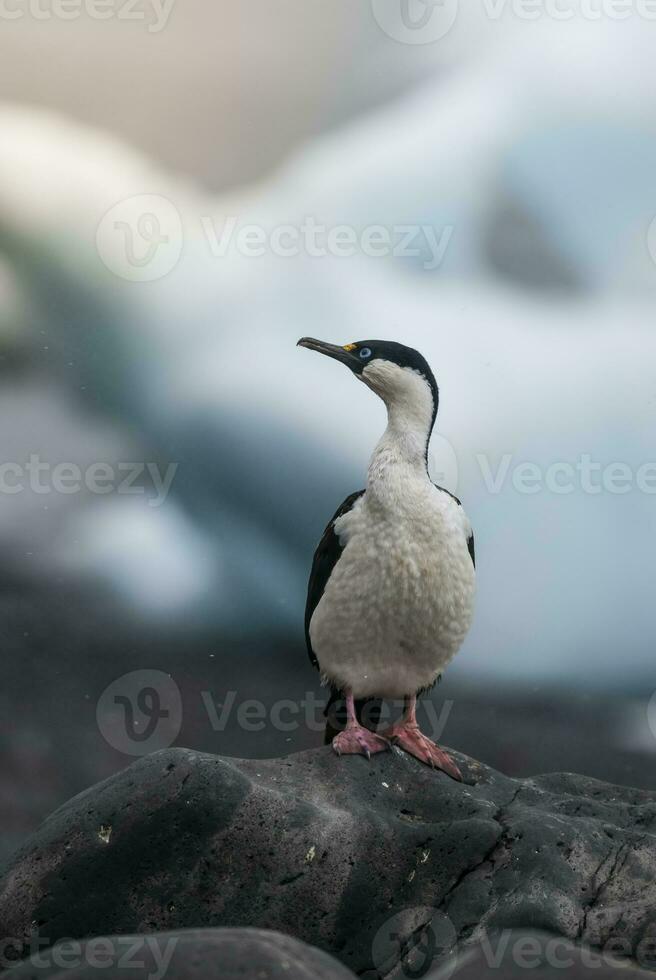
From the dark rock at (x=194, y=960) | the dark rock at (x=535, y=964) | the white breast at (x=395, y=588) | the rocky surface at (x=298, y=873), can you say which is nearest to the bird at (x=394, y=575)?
the white breast at (x=395, y=588)

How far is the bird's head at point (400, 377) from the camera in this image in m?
3.55

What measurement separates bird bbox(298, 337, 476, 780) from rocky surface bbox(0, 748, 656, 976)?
0.39m

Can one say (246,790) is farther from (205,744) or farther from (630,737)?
(630,737)

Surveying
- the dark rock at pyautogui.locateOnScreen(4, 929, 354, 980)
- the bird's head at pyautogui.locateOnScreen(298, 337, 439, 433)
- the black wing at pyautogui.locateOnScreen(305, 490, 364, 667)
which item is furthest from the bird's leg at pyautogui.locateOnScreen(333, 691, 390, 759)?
the dark rock at pyautogui.locateOnScreen(4, 929, 354, 980)

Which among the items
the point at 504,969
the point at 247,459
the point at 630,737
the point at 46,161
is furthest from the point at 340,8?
the point at 504,969

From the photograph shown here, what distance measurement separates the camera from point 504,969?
1.85 m

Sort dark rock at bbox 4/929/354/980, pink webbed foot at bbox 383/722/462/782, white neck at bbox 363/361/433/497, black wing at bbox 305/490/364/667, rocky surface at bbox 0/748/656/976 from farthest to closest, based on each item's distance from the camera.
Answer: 1. black wing at bbox 305/490/364/667
2. white neck at bbox 363/361/433/497
3. pink webbed foot at bbox 383/722/462/782
4. rocky surface at bbox 0/748/656/976
5. dark rock at bbox 4/929/354/980

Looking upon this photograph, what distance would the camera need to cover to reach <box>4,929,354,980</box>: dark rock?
1.76 m

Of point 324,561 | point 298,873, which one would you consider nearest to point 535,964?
point 298,873

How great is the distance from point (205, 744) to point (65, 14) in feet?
11.4

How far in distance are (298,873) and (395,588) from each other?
94 centimetres

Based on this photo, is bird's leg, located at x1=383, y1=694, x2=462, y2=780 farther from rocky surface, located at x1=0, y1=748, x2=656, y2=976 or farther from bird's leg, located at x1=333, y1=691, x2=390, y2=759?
rocky surface, located at x1=0, y1=748, x2=656, y2=976

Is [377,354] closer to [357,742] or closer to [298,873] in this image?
[357,742]

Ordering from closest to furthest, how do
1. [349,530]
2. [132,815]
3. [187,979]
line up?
1. [187,979]
2. [132,815]
3. [349,530]
